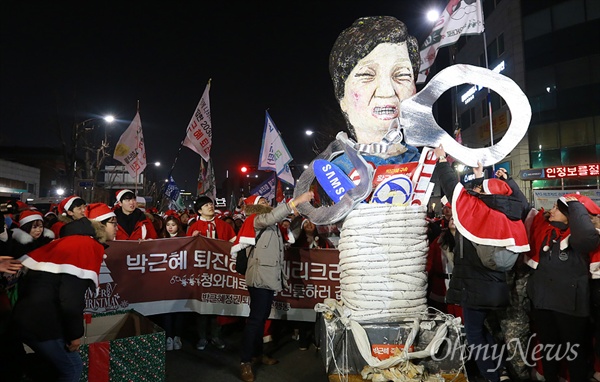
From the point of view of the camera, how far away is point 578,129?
76.4 ft

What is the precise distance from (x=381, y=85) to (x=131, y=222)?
4.69 meters

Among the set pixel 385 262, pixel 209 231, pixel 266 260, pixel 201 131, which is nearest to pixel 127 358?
pixel 266 260

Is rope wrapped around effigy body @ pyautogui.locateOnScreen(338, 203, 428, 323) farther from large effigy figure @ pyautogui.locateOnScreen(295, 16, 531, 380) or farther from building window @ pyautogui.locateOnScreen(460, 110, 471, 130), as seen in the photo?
building window @ pyautogui.locateOnScreen(460, 110, 471, 130)

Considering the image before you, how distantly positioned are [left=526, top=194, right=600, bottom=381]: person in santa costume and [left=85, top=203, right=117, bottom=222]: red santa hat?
13.1 ft

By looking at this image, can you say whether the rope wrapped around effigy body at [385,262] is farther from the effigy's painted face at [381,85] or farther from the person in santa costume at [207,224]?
the person in santa costume at [207,224]

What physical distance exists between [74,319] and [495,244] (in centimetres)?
327

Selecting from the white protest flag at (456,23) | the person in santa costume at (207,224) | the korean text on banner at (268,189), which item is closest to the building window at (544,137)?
the white protest flag at (456,23)

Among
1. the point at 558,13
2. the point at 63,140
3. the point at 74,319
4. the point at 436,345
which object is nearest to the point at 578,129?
the point at 558,13

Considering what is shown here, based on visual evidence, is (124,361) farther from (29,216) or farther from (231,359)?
(29,216)

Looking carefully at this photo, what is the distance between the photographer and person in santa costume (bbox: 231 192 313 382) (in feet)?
14.1

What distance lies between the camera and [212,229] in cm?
599

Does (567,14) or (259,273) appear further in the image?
(567,14)

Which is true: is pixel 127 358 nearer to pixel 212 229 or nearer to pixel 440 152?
pixel 212 229

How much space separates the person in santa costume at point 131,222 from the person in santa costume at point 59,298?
287 cm
